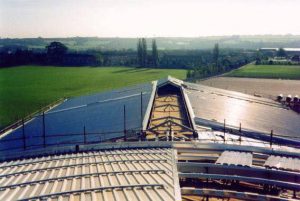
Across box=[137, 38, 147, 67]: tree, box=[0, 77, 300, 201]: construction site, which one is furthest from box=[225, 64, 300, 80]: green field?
box=[0, 77, 300, 201]: construction site

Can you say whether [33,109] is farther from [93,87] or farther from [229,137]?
[229,137]

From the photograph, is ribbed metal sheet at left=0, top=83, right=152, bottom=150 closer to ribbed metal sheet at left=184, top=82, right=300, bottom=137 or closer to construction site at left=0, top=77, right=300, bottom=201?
construction site at left=0, top=77, right=300, bottom=201

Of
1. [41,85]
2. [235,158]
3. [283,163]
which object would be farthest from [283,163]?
[41,85]

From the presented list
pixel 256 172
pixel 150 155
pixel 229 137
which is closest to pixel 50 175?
pixel 150 155

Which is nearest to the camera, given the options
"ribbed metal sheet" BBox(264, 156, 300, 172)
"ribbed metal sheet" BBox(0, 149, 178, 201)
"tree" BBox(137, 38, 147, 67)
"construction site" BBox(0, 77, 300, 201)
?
"ribbed metal sheet" BBox(0, 149, 178, 201)

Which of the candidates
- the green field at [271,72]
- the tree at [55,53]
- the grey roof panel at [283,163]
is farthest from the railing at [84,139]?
the tree at [55,53]

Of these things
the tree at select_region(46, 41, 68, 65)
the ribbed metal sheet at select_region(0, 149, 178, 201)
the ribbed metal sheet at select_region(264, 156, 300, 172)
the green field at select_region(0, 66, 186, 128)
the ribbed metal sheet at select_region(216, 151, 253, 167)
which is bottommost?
the green field at select_region(0, 66, 186, 128)

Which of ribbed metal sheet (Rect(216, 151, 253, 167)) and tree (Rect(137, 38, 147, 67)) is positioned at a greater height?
tree (Rect(137, 38, 147, 67))
